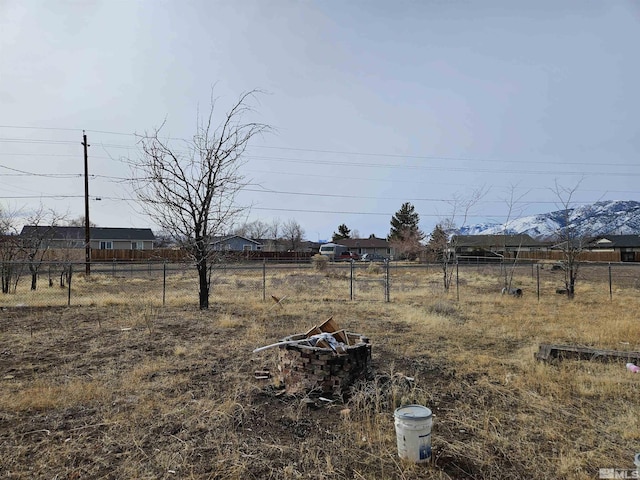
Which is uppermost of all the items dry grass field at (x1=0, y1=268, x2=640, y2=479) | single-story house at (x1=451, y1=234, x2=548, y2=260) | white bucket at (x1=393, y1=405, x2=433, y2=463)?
single-story house at (x1=451, y1=234, x2=548, y2=260)

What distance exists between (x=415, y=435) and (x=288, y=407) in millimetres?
1762

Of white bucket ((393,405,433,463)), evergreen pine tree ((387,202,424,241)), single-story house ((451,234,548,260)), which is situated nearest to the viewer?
white bucket ((393,405,433,463))

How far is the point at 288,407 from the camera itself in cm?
457

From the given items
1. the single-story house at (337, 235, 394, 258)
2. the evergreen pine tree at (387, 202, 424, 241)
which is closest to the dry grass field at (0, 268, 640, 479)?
the evergreen pine tree at (387, 202, 424, 241)

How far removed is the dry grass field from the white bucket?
0.08 meters

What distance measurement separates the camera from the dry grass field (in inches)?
131

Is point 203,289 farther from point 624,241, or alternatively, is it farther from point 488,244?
point 624,241

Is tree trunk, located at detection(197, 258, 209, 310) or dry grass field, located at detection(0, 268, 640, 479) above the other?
tree trunk, located at detection(197, 258, 209, 310)

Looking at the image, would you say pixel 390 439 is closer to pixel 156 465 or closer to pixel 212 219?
pixel 156 465

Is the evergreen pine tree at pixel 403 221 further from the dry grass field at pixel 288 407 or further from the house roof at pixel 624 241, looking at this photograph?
the dry grass field at pixel 288 407

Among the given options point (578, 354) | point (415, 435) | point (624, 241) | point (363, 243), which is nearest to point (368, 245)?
point (363, 243)

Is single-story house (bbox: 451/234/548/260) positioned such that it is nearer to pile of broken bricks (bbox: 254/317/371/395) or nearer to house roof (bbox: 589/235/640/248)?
house roof (bbox: 589/235/640/248)

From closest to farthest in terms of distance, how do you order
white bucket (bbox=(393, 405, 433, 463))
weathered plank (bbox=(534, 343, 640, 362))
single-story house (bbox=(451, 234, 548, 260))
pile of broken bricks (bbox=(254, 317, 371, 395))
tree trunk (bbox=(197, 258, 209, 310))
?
1. white bucket (bbox=(393, 405, 433, 463))
2. pile of broken bricks (bbox=(254, 317, 371, 395))
3. weathered plank (bbox=(534, 343, 640, 362))
4. tree trunk (bbox=(197, 258, 209, 310))
5. single-story house (bbox=(451, 234, 548, 260))

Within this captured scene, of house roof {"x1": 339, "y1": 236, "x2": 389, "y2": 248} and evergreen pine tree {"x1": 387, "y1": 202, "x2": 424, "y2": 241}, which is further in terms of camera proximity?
house roof {"x1": 339, "y1": 236, "x2": 389, "y2": 248}
